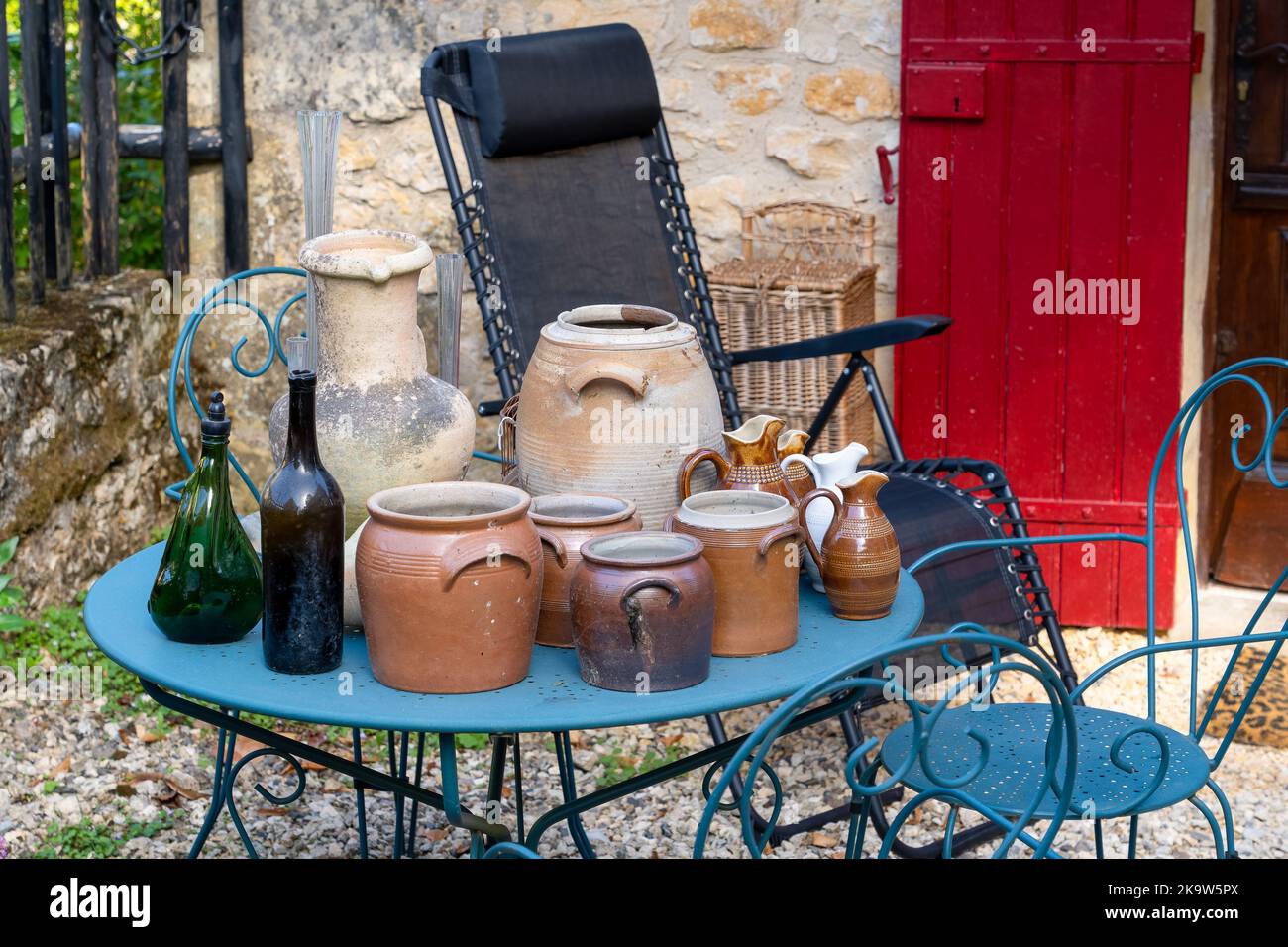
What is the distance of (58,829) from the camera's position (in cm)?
313

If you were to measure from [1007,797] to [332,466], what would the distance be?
0.99m

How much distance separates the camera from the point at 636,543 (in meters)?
1.98

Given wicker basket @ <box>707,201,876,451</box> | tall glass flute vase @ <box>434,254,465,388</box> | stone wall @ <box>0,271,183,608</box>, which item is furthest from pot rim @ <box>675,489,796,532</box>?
stone wall @ <box>0,271,183,608</box>

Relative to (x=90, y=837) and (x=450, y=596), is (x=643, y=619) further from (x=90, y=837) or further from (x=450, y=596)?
(x=90, y=837)

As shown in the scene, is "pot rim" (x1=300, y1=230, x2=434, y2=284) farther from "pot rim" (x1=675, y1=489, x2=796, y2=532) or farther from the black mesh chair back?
the black mesh chair back

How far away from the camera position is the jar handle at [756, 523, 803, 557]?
1.99 metres

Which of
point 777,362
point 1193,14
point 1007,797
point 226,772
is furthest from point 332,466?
point 1193,14

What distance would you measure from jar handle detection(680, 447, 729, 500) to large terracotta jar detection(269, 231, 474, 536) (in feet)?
0.96

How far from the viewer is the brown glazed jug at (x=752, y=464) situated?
221 cm

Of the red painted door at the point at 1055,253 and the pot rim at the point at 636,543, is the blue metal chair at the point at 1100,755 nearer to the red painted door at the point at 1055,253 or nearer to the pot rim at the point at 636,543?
the pot rim at the point at 636,543

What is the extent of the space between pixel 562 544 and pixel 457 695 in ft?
0.74

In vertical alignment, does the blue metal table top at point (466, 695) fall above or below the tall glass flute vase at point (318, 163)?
below

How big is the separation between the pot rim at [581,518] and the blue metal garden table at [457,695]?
0.16 metres

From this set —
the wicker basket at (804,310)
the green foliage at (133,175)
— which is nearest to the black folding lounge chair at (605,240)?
the wicker basket at (804,310)
